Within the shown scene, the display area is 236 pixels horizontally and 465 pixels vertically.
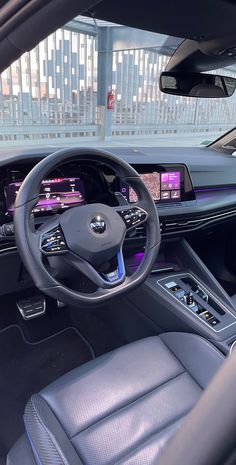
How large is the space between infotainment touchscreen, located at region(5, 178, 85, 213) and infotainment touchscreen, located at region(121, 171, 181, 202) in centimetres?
43

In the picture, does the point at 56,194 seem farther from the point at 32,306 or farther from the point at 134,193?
the point at 32,306

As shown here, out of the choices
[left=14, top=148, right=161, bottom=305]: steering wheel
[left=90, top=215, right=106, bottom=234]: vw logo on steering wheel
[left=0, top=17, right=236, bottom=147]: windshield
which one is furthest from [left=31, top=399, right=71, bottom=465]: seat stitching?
[left=0, top=17, right=236, bottom=147]: windshield

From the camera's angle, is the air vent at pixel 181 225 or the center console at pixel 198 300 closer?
the center console at pixel 198 300

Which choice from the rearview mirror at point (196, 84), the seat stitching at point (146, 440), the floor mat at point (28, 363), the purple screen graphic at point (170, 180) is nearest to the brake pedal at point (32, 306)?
the floor mat at point (28, 363)

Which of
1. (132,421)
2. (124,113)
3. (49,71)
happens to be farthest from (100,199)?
(124,113)

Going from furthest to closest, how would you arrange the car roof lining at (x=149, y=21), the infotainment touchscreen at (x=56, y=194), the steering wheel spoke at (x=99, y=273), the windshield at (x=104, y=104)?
the windshield at (x=104, y=104), the infotainment touchscreen at (x=56, y=194), the steering wheel spoke at (x=99, y=273), the car roof lining at (x=149, y=21)

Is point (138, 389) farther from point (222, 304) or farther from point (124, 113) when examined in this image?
point (124, 113)

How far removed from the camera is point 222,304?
188cm

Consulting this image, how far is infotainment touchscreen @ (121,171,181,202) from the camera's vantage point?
6.64 feet

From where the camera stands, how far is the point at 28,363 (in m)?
2.13

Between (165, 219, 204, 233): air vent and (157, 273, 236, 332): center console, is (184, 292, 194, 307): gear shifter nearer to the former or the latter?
(157, 273, 236, 332): center console

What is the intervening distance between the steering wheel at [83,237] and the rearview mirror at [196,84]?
31.3 inches

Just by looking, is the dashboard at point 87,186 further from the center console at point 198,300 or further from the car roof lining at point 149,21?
the car roof lining at point 149,21

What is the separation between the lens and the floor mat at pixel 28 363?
1918 millimetres
